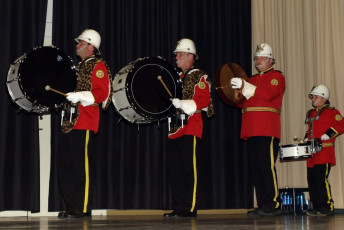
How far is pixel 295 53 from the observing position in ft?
24.0

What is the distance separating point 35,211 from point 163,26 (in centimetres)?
273

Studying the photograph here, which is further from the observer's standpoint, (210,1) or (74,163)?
(210,1)

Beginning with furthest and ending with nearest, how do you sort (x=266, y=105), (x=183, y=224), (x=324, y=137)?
(x=324, y=137), (x=266, y=105), (x=183, y=224)

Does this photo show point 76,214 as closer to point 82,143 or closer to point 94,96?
point 82,143

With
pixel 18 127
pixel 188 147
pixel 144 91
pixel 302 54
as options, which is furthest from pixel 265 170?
pixel 18 127

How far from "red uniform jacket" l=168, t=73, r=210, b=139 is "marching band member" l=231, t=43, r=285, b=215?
0.31 m

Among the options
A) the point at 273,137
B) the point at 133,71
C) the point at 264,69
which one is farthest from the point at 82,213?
the point at 264,69

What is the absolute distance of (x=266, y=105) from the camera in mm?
5695

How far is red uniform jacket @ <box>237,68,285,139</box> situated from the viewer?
18.5 feet

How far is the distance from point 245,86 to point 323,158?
1.28m

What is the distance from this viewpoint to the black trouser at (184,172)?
17.7 ft

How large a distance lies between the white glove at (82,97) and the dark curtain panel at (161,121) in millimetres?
1117

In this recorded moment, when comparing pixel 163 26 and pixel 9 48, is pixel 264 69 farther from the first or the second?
pixel 9 48

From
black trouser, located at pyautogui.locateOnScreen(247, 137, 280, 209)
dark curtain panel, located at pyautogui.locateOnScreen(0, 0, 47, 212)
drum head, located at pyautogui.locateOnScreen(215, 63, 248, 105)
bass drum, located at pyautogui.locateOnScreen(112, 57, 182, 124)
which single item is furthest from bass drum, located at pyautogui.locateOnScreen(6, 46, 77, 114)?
black trouser, located at pyautogui.locateOnScreen(247, 137, 280, 209)
